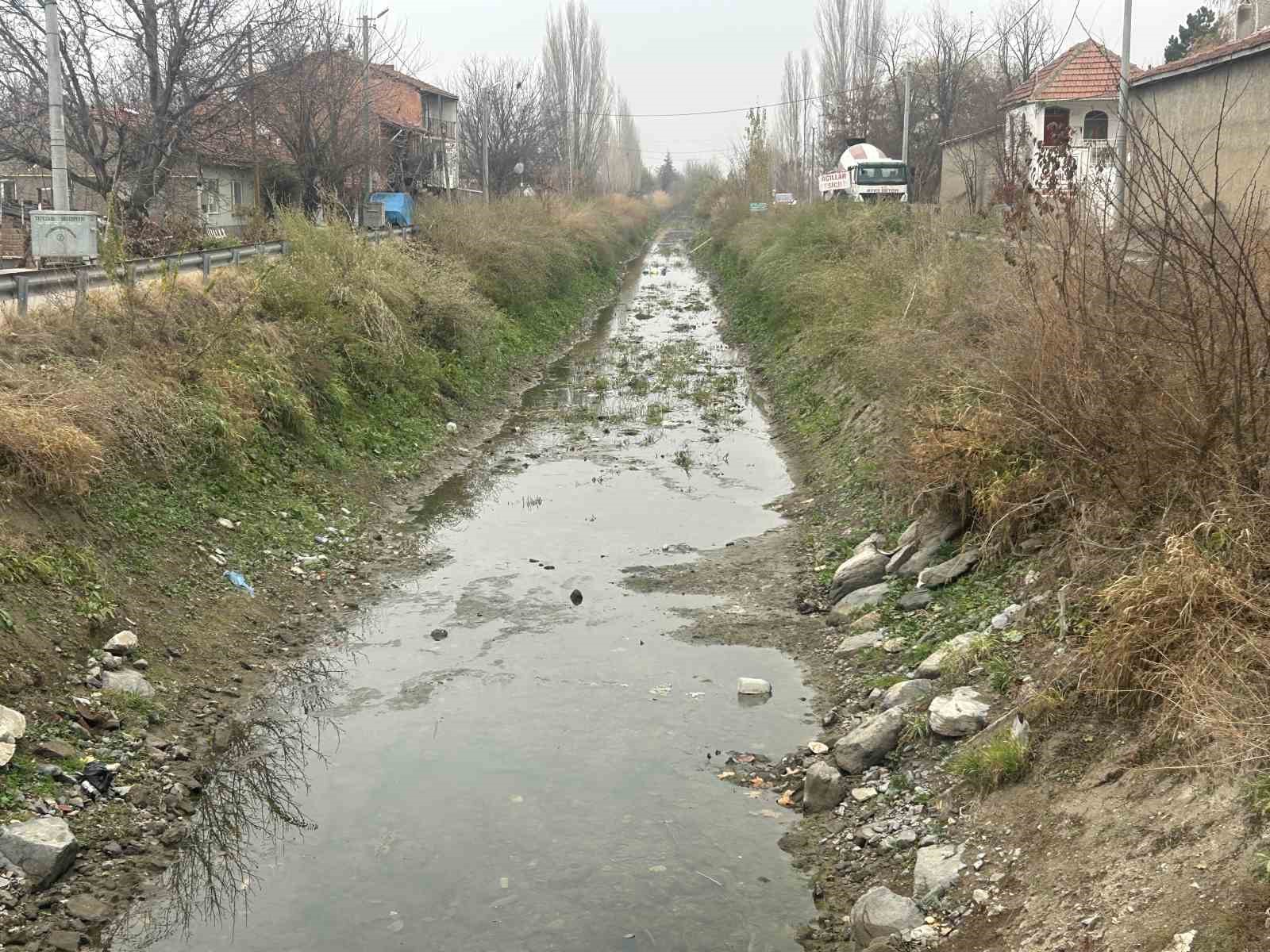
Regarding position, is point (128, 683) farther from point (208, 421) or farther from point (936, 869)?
point (936, 869)

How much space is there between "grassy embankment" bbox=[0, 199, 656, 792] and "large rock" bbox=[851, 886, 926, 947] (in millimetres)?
5195

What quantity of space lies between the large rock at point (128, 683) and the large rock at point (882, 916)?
5020mm

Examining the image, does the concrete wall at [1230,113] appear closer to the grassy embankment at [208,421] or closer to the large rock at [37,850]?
the grassy embankment at [208,421]

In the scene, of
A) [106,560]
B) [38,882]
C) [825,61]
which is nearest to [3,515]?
[106,560]

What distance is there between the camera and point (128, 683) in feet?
25.8

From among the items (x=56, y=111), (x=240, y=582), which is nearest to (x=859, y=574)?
(x=240, y=582)

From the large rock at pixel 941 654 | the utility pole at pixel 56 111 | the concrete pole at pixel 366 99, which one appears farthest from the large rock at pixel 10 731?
the concrete pole at pixel 366 99

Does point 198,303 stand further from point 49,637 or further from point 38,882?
point 38,882

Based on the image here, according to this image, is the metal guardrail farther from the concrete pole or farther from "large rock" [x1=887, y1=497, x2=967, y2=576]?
the concrete pole

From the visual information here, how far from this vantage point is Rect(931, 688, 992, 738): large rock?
670 cm

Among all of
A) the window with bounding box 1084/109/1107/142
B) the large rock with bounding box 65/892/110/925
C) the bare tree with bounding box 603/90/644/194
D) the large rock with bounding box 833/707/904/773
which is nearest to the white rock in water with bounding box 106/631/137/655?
the large rock with bounding box 65/892/110/925

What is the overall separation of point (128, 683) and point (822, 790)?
15.5ft

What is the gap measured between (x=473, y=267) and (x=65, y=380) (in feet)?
49.7

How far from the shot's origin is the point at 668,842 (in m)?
6.64
